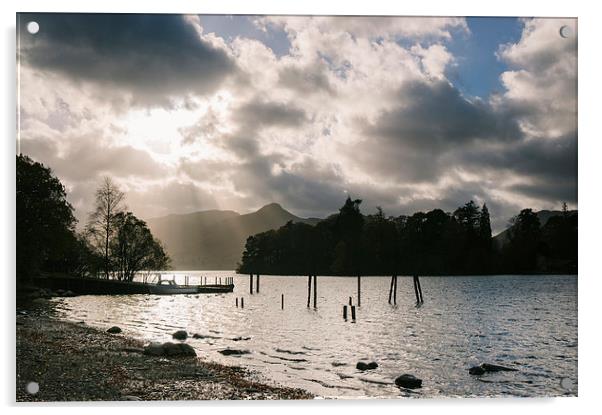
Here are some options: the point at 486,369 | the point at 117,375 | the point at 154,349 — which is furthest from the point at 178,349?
the point at 486,369

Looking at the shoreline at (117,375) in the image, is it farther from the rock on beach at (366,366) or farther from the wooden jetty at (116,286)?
the wooden jetty at (116,286)

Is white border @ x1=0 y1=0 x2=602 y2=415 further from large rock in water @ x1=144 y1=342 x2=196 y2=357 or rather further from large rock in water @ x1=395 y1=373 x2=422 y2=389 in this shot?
large rock in water @ x1=144 y1=342 x2=196 y2=357

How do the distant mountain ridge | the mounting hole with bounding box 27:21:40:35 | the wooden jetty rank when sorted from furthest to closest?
the wooden jetty
the distant mountain ridge
the mounting hole with bounding box 27:21:40:35

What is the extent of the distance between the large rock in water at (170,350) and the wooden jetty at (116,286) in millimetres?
4437

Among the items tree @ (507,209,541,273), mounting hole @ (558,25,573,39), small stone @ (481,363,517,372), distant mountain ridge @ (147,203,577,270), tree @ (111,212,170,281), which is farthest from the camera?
small stone @ (481,363,517,372)

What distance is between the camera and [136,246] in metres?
9.14

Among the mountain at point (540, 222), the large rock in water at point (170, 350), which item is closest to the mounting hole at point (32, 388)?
the large rock in water at point (170, 350)

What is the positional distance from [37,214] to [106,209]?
3.69ft

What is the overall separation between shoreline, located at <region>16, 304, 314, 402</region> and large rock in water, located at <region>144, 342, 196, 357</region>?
83mm

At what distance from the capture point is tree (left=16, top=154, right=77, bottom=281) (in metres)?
6.86

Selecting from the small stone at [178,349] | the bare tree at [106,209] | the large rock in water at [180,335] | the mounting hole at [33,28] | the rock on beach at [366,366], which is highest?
the mounting hole at [33,28]

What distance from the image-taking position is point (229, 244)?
7871mm

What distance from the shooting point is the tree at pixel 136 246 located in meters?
7.85

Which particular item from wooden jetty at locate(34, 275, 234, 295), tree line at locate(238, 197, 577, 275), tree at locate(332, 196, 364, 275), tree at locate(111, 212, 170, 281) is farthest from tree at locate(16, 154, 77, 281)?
wooden jetty at locate(34, 275, 234, 295)
